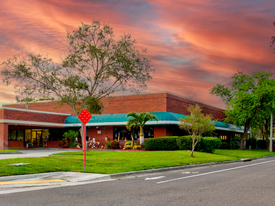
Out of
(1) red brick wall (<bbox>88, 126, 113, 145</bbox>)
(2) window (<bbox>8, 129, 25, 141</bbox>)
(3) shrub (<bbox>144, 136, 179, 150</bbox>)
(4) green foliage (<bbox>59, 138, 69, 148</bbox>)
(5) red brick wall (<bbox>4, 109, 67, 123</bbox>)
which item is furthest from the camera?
(2) window (<bbox>8, 129, 25, 141</bbox>)

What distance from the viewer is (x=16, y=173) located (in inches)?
472

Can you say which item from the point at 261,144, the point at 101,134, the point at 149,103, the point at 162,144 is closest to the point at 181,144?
the point at 162,144

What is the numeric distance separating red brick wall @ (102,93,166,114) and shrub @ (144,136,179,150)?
5.66 metres

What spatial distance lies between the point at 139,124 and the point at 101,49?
31.9 feet

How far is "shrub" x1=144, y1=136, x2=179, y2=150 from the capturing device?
30344mm

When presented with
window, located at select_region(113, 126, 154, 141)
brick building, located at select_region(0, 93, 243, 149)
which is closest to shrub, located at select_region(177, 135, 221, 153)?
brick building, located at select_region(0, 93, 243, 149)

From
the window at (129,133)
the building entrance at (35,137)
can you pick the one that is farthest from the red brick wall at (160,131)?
the building entrance at (35,137)

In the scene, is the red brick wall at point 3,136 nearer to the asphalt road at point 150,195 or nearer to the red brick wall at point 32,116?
the red brick wall at point 32,116

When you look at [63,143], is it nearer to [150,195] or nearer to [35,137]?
[35,137]

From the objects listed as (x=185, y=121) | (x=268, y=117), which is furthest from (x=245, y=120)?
(x=185, y=121)

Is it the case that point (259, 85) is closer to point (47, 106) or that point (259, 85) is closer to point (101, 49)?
point (101, 49)

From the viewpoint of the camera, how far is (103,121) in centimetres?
3775

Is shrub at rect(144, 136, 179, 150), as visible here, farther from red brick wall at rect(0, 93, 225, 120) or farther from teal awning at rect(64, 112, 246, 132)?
red brick wall at rect(0, 93, 225, 120)

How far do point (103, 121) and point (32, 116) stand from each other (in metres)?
8.69
